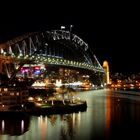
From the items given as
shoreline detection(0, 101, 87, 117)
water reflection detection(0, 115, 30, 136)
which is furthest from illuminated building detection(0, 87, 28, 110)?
water reflection detection(0, 115, 30, 136)

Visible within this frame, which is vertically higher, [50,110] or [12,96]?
[12,96]

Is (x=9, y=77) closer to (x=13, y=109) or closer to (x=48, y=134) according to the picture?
(x=13, y=109)

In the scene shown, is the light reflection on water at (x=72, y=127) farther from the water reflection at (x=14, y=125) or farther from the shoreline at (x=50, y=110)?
the shoreline at (x=50, y=110)

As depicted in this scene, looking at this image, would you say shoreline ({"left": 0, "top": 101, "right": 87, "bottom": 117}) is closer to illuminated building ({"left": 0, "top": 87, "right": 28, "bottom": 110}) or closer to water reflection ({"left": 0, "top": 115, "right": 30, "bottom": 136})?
water reflection ({"left": 0, "top": 115, "right": 30, "bottom": 136})

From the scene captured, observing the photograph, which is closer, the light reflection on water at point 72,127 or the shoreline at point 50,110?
the light reflection on water at point 72,127

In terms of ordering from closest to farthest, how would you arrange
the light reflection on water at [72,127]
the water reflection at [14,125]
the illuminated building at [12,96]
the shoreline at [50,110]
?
the light reflection on water at [72,127]
the water reflection at [14,125]
the shoreline at [50,110]
the illuminated building at [12,96]

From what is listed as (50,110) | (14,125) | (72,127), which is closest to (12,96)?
(50,110)

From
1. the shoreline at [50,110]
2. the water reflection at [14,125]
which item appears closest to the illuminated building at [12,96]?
the shoreline at [50,110]

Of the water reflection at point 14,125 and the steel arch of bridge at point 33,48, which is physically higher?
the steel arch of bridge at point 33,48

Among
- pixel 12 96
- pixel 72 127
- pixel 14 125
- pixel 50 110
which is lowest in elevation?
pixel 72 127

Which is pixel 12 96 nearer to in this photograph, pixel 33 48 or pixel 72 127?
pixel 72 127

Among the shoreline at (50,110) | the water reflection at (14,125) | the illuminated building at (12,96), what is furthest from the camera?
the illuminated building at (12,96)

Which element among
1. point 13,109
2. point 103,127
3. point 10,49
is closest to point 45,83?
point 10,49

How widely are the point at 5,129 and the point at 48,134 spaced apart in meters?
2.41
